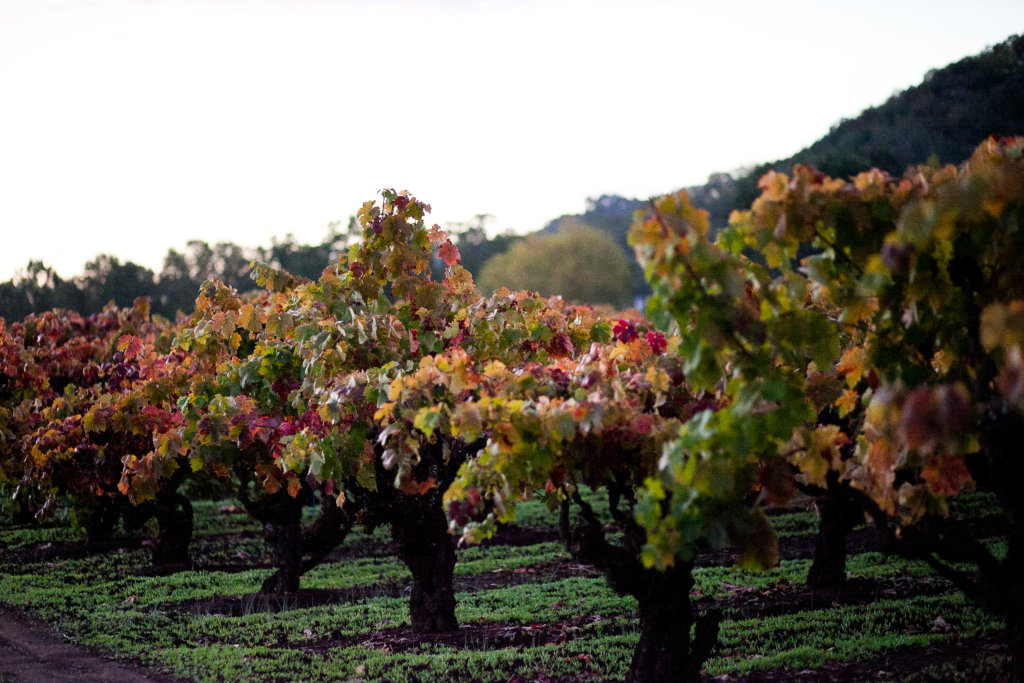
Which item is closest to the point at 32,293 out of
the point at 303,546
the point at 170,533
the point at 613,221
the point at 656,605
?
the point at 170,533

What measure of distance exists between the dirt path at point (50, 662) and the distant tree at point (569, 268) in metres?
49.3

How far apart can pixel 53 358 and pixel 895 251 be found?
1457 cm

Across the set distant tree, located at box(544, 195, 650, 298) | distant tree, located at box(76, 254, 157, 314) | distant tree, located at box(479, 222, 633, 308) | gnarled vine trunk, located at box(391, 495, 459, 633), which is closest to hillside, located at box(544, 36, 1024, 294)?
distant tree, located at box(479, 222, 633, 308)

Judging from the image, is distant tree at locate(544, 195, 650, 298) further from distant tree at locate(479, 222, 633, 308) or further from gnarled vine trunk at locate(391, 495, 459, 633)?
gnarled vine trunk at locate(391, 495, 459, 633)

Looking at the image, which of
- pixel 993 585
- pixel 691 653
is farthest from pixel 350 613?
pixel 993 585

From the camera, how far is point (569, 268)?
5941cm

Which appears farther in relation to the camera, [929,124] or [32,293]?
[929,124]

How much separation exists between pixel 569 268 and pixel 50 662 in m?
52.9

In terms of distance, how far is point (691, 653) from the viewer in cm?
518

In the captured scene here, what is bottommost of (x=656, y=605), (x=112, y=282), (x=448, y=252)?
(x=656, y=605)

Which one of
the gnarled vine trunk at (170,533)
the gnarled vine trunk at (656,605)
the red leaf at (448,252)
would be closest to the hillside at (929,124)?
the red leaf at (448,252)

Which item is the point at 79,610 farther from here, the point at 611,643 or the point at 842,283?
the point at 842,283

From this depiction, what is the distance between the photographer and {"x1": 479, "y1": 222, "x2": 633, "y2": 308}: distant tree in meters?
58.9

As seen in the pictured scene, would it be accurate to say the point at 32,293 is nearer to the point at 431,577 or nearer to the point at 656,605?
the point at 431,577
